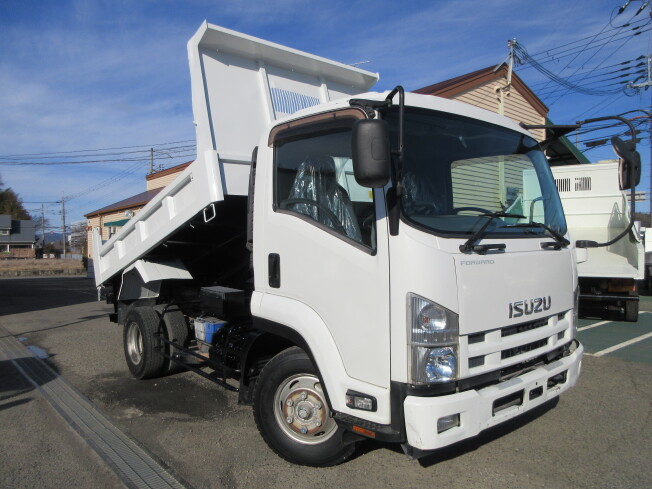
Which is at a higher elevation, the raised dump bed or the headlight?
the raised dump bed

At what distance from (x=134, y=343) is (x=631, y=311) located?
8.89 m

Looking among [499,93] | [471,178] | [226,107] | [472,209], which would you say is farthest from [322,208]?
[499,93]

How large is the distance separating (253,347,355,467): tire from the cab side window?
100 centimetres

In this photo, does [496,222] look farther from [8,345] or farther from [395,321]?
[8,345]

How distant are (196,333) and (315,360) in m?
2.51

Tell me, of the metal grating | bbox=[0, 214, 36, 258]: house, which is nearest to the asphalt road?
the metal grating

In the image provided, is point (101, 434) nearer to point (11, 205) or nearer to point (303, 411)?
point (303, 411)

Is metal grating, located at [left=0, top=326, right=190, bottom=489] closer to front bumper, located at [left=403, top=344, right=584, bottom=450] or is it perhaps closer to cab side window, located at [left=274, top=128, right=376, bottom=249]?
front bumper, located at [left=403, top=344, right=584, bottom=450]

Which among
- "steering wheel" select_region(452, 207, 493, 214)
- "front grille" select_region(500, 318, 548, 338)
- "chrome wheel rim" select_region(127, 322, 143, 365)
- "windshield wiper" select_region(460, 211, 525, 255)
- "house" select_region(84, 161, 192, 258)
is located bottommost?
"chrome wheel rim" select_region(127, 322, 143, 365)

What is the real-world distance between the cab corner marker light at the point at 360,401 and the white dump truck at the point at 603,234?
802 cm

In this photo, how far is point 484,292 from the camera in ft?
9.74

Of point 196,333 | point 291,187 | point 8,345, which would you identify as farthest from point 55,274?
point 291,187

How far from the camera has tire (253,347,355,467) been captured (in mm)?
3494

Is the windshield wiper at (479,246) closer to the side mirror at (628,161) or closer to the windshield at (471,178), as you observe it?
the windshield at (471,178)
